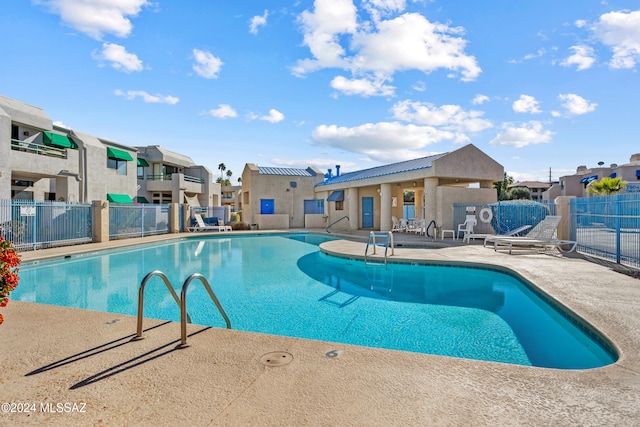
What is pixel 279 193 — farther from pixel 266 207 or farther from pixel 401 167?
pixel 401 167

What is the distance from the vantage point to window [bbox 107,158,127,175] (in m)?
27.2

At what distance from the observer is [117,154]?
26.8m

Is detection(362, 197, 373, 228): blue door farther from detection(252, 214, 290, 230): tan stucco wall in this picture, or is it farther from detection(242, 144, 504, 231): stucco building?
detection(252, 214, 290, 230): tan stucco wall

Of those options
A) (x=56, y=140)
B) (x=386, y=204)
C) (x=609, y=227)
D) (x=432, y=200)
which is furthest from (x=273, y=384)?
(x=56, y=140)

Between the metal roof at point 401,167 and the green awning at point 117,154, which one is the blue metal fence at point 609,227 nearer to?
the metal roof at point 401,167

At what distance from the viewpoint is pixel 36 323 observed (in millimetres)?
4672

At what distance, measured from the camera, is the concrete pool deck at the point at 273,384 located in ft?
8.24

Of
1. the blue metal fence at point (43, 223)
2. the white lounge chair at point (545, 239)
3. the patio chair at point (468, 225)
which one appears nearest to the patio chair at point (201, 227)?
the blue metal fence at point (43, 223)

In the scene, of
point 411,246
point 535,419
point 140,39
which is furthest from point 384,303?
point 140,39

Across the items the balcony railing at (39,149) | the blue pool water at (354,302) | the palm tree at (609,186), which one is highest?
the balcony railing at (39,149)

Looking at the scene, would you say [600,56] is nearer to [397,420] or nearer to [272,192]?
[397,420]

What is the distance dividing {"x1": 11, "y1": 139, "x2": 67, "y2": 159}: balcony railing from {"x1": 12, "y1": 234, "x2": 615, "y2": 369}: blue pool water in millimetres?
10591

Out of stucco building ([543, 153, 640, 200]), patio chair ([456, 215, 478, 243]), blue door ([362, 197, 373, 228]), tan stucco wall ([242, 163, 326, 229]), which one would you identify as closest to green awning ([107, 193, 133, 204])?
tan stucco wall ([242, 163, 326, 229])

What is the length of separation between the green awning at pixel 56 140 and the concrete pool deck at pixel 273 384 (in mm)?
22764
